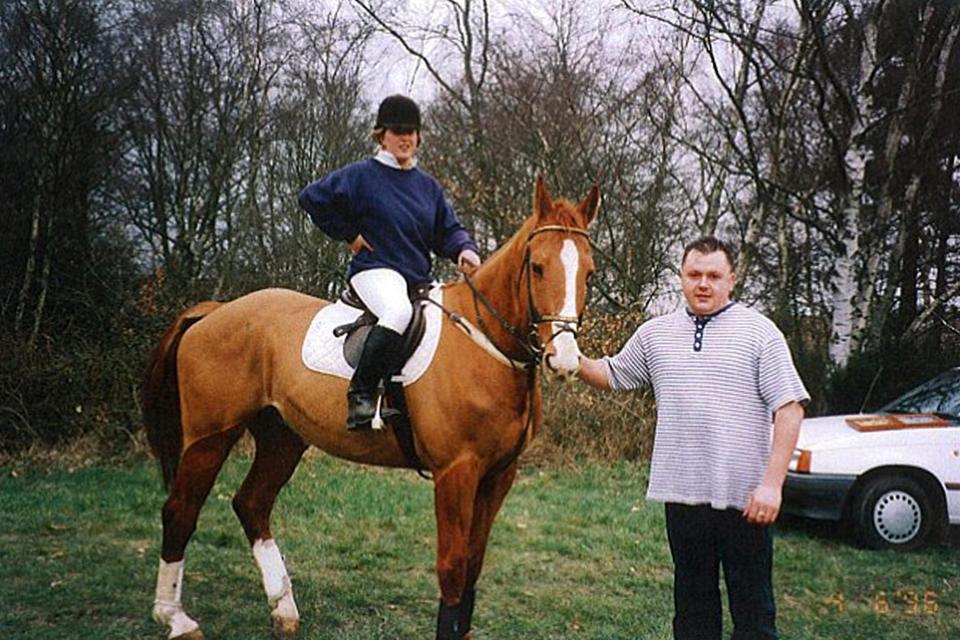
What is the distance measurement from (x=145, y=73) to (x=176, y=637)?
9620 millimetres

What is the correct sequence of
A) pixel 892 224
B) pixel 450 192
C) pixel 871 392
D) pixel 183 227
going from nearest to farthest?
pixel 871 392
pixel 892 224
pixel 183 227
pixel 450 192

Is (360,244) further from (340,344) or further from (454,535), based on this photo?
(454,535)

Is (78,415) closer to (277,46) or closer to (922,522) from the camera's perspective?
(277,46)

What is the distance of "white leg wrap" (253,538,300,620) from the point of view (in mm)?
4148

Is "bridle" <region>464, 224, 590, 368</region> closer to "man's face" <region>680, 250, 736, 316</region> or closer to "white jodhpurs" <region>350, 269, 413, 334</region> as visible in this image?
"white jodhpurs" <region>350, 269, 413, 334</region>

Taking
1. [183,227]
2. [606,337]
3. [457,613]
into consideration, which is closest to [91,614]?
[457,613]

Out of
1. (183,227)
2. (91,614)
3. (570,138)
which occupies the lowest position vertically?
(91,614)

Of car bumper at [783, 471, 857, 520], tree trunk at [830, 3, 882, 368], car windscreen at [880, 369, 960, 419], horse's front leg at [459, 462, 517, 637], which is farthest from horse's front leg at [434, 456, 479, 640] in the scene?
tree trunk at [830, 3, 882, 368]

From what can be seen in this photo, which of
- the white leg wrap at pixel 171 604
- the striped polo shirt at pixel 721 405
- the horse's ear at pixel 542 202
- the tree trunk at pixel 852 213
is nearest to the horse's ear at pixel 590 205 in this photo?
the horse's ear at pixel 542 202

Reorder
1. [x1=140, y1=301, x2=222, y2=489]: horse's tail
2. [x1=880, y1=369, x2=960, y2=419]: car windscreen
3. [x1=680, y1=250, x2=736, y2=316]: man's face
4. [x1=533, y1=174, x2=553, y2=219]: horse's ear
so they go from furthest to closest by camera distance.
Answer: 1. [x1=880, y1=369, x2=960, y2=419]: car windscreen
2. [x1=140, y1=301, x2=222, y2=489]: horse's tail
3. [x1=533, y1=174, x2=553, y2=219]: horse's ear
4. [x1=680, y1=250, x2=736, y2=316]: man's face

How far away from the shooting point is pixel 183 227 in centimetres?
1227

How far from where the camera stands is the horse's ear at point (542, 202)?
320cm

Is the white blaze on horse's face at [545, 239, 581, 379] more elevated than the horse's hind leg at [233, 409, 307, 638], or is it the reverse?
the white blaze on horse's face at [545, 239, 581, 379]

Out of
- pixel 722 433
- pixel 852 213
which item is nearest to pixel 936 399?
pixel 852 213
